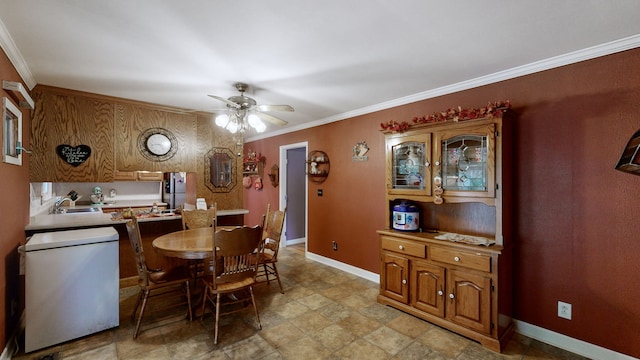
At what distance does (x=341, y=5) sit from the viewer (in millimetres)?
1599

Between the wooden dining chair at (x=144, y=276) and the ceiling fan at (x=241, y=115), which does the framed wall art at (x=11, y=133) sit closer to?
the wooden dining chair at (x=144, y=276)

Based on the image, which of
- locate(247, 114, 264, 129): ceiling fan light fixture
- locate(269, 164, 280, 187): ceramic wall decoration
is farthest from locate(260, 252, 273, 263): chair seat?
locate(269, 164, 280, 187): ceramic wall decoration

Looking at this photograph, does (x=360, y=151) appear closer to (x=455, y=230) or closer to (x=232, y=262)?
(x=455, y=230)

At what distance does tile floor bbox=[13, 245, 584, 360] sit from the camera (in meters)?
2.14

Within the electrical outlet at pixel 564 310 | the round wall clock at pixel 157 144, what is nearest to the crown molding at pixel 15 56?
the round wall clock at pixel 157 144

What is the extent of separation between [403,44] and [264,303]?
2832 millimetres

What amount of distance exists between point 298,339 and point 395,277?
1166mm

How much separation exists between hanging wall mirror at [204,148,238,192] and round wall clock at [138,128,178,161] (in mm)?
495

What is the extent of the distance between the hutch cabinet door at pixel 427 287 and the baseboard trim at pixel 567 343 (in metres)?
0.70

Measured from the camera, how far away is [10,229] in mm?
2209

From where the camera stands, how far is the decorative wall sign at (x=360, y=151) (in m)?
3.79

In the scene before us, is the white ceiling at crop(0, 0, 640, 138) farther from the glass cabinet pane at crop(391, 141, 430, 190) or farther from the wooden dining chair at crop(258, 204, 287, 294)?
the wooden dining chair at crop(258, 204, 287, 294)

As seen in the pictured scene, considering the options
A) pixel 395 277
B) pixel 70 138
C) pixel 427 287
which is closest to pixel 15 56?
pixel 70 138

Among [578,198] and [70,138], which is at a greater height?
[70,138]
